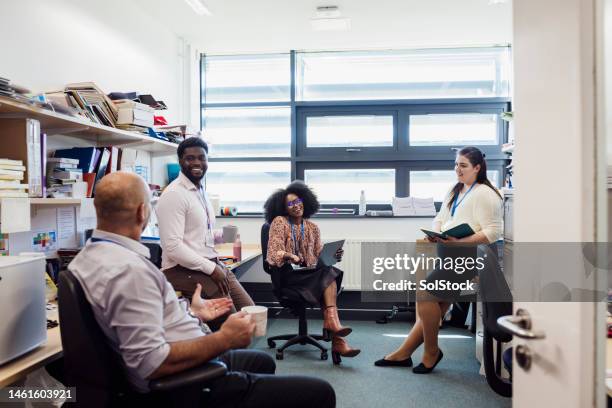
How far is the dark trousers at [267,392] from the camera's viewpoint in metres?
1.37

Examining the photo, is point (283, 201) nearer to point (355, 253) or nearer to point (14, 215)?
point (355, 253)

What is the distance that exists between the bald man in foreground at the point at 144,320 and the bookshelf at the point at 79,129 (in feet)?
2.84

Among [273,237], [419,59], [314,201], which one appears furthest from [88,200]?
[419,59]

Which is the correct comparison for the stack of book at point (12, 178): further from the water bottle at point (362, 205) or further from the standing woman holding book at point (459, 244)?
the water bottle at point (362, 205)

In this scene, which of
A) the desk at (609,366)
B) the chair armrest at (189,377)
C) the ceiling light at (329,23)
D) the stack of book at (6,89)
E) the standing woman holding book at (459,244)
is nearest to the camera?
the desk at (609,366)

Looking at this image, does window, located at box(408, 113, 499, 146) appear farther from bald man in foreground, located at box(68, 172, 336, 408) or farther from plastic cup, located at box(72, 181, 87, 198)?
bald man in foreground, located at box(68, 172, 336, 408)

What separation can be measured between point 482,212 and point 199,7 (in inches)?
103

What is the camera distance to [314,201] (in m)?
3.42

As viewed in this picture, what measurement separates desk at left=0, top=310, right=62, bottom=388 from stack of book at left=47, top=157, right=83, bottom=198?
2.92 ft

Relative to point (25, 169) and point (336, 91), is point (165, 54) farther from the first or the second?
point (25, 169)

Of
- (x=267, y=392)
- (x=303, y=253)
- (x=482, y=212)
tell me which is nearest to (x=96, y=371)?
(x=267, y=392)

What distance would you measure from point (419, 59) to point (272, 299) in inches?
112

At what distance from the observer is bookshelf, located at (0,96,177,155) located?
185 centimetres

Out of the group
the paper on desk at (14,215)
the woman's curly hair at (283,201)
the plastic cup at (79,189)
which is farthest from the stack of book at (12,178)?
the woman's curly hair at (283,201)
